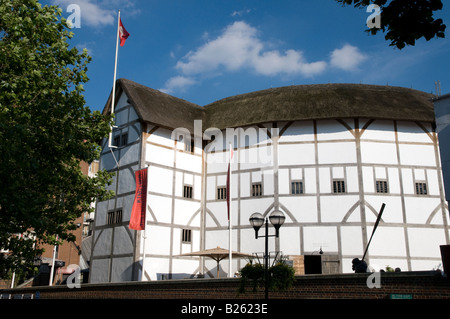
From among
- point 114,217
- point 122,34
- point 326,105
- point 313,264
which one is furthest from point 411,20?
point 122,34

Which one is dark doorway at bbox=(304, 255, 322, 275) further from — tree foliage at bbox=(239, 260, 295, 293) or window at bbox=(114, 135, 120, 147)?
window at bbox=(114, 135, 120, 147)

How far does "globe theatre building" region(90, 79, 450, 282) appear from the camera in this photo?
86.8 ft

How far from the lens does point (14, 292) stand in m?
29.5

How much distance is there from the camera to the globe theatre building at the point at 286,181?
2645 cm

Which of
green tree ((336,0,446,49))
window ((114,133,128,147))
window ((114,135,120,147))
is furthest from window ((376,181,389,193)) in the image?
green tree ((336,0,446,49))

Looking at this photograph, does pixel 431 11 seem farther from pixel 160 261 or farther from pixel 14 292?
pixel 14 292

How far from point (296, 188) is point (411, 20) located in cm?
2273

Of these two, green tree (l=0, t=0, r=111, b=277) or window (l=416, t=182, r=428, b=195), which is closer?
green tree (l=0, t=0, r=111, b=277)

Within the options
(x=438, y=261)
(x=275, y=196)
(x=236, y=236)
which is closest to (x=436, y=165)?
(x=438, y=261)

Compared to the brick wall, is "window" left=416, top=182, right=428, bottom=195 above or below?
above

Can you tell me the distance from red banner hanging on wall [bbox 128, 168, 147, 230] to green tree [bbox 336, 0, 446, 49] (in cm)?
2210

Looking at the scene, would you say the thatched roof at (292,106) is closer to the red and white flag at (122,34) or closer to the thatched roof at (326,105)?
the thatched roof at (326,105)

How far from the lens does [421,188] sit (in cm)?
2733
